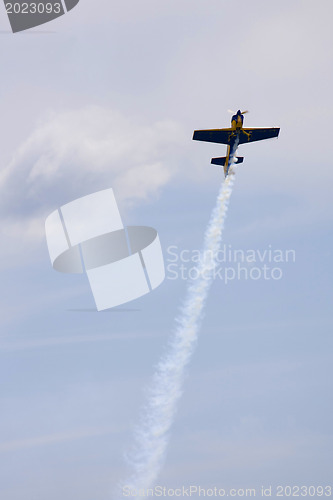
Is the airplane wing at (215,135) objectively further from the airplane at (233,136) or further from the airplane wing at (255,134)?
the airplane wing at (255,134)

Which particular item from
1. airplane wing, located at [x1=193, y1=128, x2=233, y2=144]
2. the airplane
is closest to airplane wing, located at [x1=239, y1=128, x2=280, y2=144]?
the airplane

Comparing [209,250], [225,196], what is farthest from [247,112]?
[209,250]

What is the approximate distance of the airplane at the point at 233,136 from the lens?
17175cm

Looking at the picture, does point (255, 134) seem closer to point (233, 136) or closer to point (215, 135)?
point (233, 136)

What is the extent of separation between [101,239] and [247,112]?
1579 inches

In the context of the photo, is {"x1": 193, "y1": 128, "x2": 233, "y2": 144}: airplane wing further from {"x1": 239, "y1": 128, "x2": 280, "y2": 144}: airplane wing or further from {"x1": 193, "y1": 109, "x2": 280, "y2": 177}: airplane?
{"x1": 239, "y1": 128, "x2": 280, "y2": 144}: airplane wing

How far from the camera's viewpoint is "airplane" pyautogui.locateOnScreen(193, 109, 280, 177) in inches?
6762

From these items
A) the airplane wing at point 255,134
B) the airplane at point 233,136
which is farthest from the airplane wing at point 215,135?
the airplane wing at point 255,134

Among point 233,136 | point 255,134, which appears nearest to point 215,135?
point 233,136

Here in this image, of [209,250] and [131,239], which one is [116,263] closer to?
[131,239]

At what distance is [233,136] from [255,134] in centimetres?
510

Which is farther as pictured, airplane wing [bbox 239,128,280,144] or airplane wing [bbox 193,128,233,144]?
airplane wing [bbox 239,128,280,144]

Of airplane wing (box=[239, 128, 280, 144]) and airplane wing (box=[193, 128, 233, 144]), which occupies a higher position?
airplane wing (box=[193, 128, 233, 144])

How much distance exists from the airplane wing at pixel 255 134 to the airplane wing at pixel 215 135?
8.31ft
